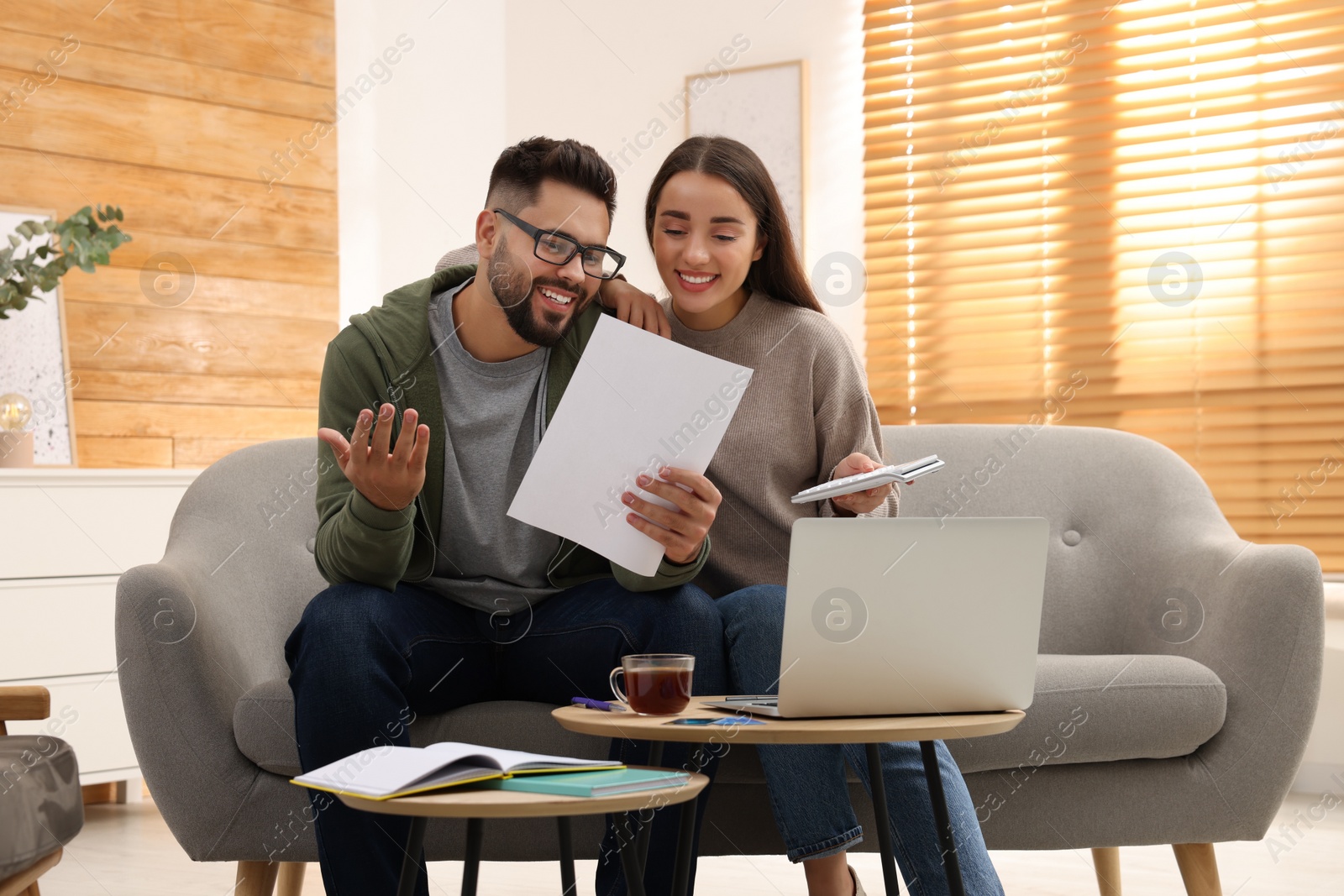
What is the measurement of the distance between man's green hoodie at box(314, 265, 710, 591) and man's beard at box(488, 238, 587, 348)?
4 cm

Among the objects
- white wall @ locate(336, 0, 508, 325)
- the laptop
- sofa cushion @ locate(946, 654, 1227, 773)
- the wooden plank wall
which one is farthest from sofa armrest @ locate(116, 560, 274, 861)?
white wall @ locate(336, 0, 508, 325)

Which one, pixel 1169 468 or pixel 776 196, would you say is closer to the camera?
pixel 776 196

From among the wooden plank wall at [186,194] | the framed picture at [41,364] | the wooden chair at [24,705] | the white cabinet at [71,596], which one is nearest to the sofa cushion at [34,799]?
the wooden chair at [24,705]

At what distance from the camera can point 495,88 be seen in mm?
3969

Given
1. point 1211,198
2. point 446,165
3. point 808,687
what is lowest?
point 808,687

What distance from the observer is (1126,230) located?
3.15 metres

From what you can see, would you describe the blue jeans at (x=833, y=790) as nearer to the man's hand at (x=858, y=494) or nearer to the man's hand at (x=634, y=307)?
the man's hand at (x=858, y=494)

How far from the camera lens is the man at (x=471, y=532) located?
1.37m

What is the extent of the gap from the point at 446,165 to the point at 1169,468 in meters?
2.51

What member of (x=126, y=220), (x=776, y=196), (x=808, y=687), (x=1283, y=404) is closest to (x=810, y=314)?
(x=776, y=196)

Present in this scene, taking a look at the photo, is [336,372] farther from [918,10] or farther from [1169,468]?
[918,10]

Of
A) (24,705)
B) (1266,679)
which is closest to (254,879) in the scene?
(24,705)

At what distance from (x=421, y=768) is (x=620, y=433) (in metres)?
0.56

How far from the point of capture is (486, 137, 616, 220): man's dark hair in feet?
5.46
